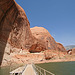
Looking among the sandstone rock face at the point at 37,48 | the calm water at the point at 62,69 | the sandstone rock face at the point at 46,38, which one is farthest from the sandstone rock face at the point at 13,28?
the calm water at the point at 62,69

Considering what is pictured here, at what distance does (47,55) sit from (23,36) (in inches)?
519

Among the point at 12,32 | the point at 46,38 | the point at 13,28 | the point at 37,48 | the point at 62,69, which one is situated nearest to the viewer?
the point at 62,69

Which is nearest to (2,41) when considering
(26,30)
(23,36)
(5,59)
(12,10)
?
(5,59)

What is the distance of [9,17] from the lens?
82.0 ft

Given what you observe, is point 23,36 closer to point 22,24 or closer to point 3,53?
point 22,24

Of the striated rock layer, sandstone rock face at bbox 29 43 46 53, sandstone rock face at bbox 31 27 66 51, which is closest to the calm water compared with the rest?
the striated rock layer

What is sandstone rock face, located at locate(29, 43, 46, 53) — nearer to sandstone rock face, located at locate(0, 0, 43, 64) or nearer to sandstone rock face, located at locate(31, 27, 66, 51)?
sandstone rock face, located at locate(0, 0, 43, 64)

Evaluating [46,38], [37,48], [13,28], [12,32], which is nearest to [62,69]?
[12,32]

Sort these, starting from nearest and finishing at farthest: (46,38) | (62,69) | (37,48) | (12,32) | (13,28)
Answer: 1. (62,69)
2. (12,32)
3. (13,28)
4. (37,48)
5. (46,38)

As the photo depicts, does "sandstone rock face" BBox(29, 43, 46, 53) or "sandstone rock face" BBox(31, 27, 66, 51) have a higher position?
"sandstone rock face" BBox(31, 27, 66, 51)

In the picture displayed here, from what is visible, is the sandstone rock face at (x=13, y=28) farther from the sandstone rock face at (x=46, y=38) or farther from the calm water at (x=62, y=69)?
the calm water at (x=62, y=69)

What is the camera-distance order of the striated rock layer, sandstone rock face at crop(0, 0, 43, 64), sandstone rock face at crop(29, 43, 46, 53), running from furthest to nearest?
sandstone rock face at crop(29, 43, 46, 53)
the striated rock layer
sandstone rock face at crop(0, 0, 43, 64)

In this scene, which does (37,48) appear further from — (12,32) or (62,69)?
(62,69)

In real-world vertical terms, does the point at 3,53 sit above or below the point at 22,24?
below
